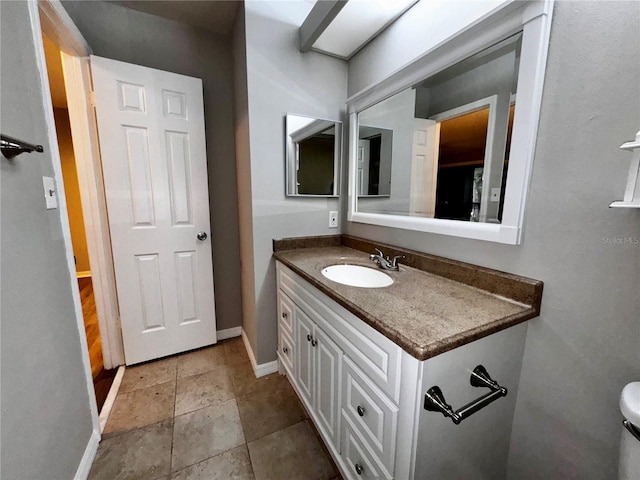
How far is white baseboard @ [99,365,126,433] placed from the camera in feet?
4.57

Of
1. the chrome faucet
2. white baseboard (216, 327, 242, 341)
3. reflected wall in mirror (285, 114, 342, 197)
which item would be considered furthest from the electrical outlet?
white baseboard (216, 327, 242, 341)

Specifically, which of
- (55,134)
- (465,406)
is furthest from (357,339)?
(55,134)

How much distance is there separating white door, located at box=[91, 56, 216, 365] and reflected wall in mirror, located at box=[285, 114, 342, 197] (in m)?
0.70

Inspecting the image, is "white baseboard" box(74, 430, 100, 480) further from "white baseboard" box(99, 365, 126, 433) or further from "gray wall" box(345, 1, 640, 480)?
"gray wall" box(345, 1, 640, 480)

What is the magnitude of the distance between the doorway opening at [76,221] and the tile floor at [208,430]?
162 mm

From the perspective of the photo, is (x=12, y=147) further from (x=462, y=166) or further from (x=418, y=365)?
(x=462, y=166)

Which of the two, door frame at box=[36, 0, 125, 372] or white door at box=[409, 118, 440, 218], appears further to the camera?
door frame at box=[36, 0, 125, 372]

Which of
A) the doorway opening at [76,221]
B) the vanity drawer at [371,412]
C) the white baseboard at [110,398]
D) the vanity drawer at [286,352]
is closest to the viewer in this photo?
the vanity drawer at [371,412]

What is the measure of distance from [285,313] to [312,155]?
101cm

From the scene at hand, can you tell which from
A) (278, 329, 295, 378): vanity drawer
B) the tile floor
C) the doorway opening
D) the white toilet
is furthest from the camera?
the doorway opening

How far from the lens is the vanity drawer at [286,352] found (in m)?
Answer: 1.53

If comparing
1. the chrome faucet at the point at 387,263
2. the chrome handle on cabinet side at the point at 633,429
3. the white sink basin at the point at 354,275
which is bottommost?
the chrome handle on cabinet side at the point at 633,429

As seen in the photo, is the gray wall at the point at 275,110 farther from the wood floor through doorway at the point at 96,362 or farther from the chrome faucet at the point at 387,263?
the wood floor through doorway at the point at 96,362

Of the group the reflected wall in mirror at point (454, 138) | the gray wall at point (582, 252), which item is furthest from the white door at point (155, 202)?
the gray wall at point (582, 252)
